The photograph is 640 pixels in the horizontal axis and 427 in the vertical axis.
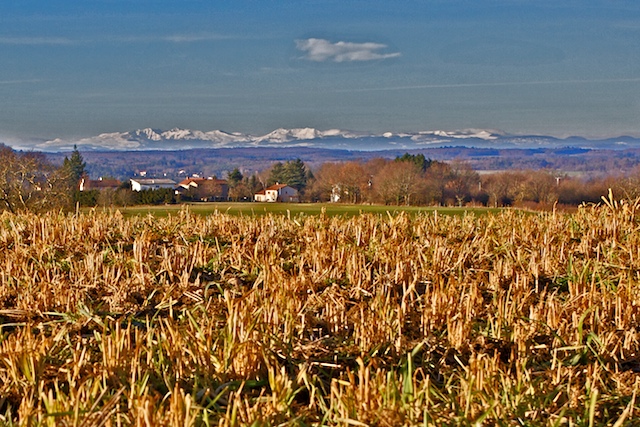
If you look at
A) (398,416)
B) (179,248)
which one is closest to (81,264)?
(179,248)

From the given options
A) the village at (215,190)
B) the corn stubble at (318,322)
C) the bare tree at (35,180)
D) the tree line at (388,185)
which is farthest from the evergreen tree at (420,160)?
the corn stubble at (318,322)

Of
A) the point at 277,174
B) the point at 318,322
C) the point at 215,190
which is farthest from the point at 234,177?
the point at 318,322

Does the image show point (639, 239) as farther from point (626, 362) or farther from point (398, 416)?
point (398, 416)

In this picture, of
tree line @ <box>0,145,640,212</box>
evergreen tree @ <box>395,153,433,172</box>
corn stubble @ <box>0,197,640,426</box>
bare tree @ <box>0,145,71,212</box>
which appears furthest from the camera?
evergreen tree @ <box>395,153,433,172</box>

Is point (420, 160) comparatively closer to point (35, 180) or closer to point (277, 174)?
point (277, 174)

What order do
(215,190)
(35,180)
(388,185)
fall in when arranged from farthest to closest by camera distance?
(215,190)
(388,185)
(35,180)

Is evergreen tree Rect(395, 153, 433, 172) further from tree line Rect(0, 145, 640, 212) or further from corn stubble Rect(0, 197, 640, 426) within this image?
corn stubble Rect(0, 197, 640, 426)

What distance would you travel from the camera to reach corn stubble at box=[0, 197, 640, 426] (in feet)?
10.9

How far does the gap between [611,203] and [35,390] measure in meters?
6.96

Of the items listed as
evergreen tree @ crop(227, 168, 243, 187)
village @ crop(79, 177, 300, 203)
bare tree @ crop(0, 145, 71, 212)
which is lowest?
village @ crop(79, 177, 300, 203)

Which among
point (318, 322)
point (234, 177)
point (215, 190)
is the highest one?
point (318, 322)

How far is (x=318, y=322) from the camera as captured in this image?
486 cm

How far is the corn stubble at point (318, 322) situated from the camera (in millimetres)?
3314

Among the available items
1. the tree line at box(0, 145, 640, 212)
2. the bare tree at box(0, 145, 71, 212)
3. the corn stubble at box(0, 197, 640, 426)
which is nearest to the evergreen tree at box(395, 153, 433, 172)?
the tree line at box(0, 145, 640, 212)
